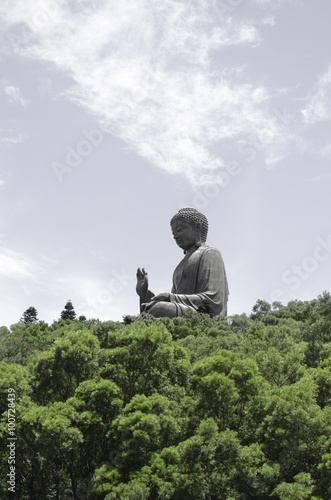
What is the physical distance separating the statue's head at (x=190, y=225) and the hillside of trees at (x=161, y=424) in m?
16.7

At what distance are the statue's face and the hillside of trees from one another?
16.7m

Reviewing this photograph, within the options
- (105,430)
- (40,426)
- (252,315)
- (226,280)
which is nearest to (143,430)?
(105,430)

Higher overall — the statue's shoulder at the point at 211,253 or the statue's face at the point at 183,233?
the statue's face at the point at 183,233

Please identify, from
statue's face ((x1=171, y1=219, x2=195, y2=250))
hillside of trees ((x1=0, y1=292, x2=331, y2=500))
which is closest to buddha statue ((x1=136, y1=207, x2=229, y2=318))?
statue's face ((x1=171, y1=219, x2=195, y2=250))

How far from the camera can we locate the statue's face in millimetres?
30875

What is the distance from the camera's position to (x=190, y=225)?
30875 millimetres

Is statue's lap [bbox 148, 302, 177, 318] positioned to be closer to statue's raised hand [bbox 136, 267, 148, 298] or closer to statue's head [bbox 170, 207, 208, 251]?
statue's raised hand [bbox 136, 267, 148, 298]

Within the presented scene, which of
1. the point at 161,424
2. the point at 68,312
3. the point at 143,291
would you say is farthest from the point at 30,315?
the point at 161,424

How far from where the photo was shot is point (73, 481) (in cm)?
1170

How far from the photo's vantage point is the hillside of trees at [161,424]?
10195 millimetres

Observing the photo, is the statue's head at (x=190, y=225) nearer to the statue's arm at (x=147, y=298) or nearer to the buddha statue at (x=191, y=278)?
the buddha statue at (x=191, y=278)

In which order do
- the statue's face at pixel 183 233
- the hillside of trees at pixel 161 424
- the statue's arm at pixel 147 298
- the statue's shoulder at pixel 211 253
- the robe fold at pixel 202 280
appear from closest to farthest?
the hillside of trees at pixel 161 424, the robe fold at pixel 202 280, the statue's arm at pixel 147 298, the statue's shoulder at pixel 211 253, the statue's face at pixel 183 233

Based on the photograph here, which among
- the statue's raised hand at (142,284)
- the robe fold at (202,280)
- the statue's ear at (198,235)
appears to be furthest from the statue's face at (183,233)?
the statue's raised hand at (142,284)

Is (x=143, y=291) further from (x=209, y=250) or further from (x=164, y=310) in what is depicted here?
(x=209, y=250)
